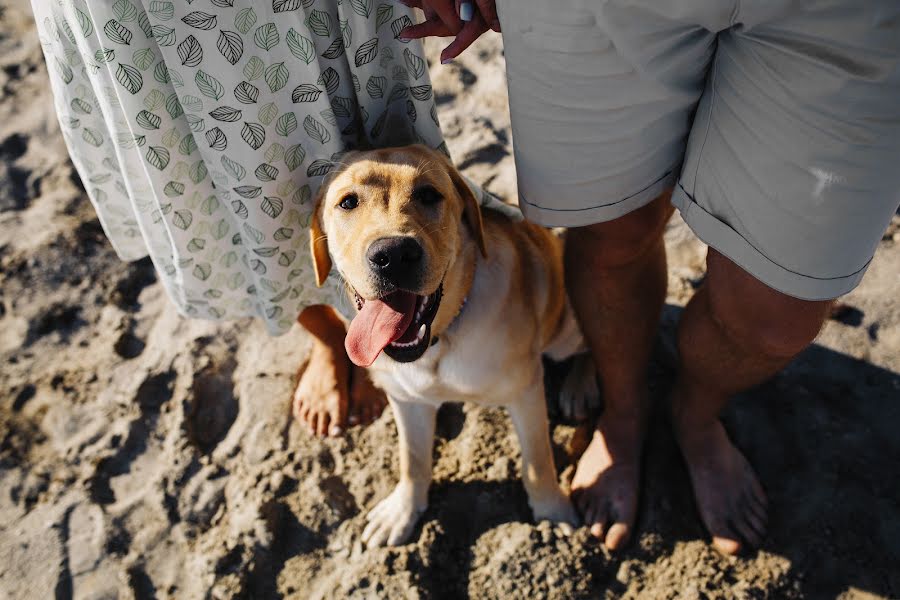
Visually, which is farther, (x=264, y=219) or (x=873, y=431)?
(x=873, y=431)

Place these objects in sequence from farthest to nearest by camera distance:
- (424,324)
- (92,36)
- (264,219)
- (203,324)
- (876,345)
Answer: (203,324)
(876,345)
(264,219)
(424,324)
(92,36)

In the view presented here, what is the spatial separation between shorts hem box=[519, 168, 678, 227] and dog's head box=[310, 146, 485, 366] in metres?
0.28

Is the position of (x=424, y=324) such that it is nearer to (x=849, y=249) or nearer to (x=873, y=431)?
(x=849, y=249)

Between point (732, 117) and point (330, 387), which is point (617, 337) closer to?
point (732, 117)

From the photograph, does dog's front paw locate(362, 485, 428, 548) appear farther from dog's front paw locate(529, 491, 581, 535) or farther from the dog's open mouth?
the dog's open mouth

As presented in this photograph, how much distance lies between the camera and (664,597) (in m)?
2.25

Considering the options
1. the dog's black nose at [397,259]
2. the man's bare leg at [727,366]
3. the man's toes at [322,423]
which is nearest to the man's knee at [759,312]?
the man's bare leg at [727,366]

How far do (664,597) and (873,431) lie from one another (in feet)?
3.32

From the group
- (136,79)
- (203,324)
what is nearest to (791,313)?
(136,79)

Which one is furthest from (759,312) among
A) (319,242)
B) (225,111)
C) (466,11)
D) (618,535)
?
(225,111)

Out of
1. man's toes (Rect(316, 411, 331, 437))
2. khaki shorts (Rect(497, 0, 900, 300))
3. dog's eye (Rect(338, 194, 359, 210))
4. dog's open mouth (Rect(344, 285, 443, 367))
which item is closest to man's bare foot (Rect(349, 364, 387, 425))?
man's toes (Rect(316, 411, 331, 437))

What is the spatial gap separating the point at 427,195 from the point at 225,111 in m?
0.59

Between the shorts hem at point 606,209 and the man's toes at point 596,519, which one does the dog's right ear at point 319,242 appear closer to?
the shorts hem at point 606,209

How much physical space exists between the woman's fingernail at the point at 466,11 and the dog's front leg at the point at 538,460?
3.77 ft
